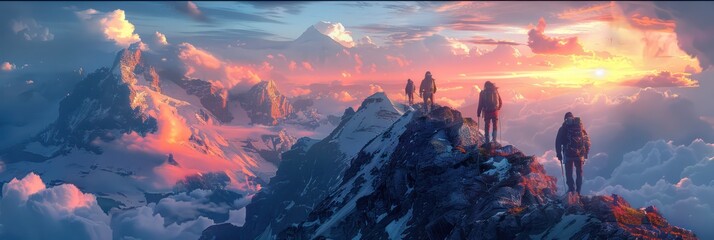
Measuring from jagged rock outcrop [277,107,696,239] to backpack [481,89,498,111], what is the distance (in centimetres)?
443

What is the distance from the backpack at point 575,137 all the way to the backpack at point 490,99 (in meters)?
12.9

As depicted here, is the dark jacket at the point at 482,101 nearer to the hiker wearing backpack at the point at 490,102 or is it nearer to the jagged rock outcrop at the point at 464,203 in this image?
the hiker wearing backpack at the point at 490,102

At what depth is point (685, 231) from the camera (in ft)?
130

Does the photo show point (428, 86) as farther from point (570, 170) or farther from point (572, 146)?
point (570, 170)

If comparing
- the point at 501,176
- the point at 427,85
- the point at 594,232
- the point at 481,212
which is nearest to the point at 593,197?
the point at 594,232

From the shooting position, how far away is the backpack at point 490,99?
6069 cm

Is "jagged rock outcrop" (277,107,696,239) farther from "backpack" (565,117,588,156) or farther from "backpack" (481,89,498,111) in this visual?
"backpack" (481,89,498,111)

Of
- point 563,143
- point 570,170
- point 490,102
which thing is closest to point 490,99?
point 490,102

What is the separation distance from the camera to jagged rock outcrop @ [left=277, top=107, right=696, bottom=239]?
4141 cm

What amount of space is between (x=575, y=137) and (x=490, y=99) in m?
13.8

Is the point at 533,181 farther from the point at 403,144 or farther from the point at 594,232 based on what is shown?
the point at 403,144

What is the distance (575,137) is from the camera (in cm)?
4803

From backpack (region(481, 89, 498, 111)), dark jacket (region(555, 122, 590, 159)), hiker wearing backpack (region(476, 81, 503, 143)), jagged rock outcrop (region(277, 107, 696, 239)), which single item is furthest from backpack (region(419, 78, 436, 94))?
dark jacket (region(555, 122, 590, 159))

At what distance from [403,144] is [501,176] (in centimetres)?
3384
